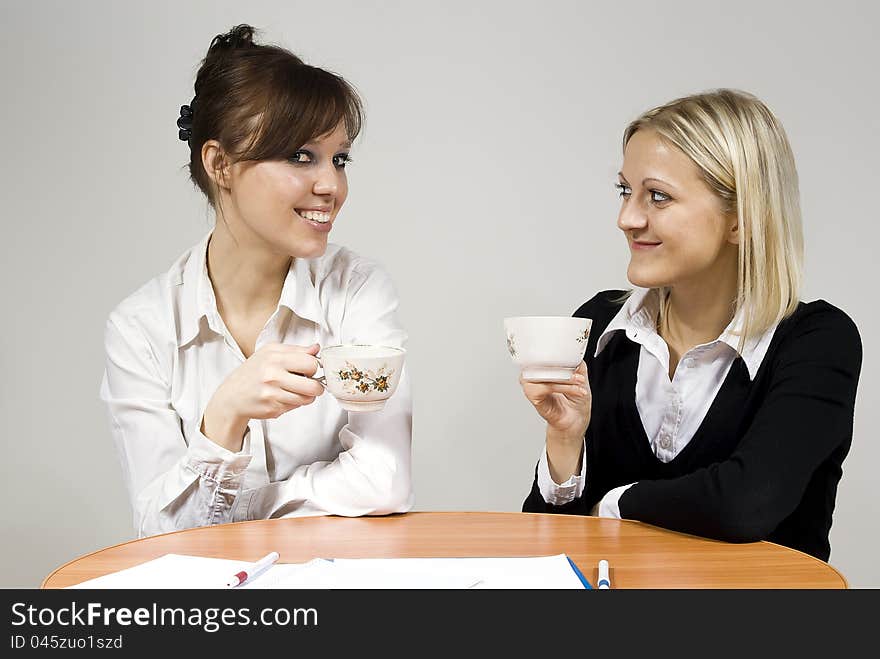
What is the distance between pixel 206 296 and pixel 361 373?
522 millimetres

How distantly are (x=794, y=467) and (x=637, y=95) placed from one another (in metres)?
1.50

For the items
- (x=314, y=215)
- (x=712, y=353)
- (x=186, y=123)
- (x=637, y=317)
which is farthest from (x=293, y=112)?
(x=712, y=353)

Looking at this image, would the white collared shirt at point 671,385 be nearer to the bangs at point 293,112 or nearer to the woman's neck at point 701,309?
the woman's neck at point 701,309

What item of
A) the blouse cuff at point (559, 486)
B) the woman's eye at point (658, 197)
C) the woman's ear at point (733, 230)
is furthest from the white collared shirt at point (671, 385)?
the woman's eye at point (658, 197)

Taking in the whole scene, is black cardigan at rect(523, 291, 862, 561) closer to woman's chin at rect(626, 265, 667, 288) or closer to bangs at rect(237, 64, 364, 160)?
woman's chin at rect(626, 265, 667, 288)

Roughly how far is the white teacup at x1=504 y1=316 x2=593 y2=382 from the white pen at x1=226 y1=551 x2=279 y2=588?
18.6 inches

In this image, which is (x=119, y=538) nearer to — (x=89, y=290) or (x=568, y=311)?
(x=89, y=290)

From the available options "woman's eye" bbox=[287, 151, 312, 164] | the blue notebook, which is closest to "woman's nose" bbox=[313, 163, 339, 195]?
"woman's eye" bbox=[287, 151, 312, 164]

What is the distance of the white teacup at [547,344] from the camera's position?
133 centimetres

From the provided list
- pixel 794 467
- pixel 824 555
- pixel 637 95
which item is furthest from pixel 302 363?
pixel 637 95

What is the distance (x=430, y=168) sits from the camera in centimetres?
263

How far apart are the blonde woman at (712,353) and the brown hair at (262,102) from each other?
22.6 inches

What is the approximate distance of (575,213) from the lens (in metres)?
2.63

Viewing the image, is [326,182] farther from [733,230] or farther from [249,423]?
[733,230]
